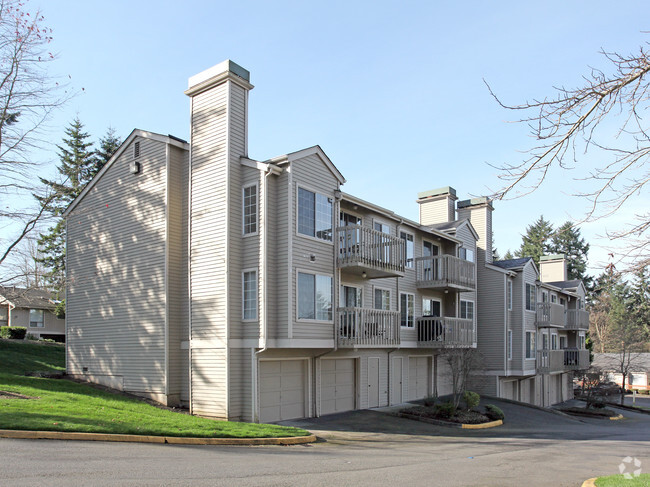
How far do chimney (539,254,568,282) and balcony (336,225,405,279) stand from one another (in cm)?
3028

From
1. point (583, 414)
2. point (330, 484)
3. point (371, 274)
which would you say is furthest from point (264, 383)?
point (583, 414)

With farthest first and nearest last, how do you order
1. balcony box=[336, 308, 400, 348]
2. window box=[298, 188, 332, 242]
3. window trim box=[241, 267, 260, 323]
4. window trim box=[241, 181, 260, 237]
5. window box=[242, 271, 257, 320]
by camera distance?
1. balcony box=[336, 308, 400, 348]
2. window box=[298, 188, 332, 242]
3. window trim box=[241, 181, 260, 237]
4. window box=[242, 271, 257, 320]
5. window trim box=[241, 267, 260, 323]

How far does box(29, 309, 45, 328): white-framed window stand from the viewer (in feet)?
151

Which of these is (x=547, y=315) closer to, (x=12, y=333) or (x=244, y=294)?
(x=244, y=294)

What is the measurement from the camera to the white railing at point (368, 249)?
20.5 meters

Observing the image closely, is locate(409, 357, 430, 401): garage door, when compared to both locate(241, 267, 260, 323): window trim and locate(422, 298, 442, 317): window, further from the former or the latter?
locate(241, 267, 260, 323): window trim

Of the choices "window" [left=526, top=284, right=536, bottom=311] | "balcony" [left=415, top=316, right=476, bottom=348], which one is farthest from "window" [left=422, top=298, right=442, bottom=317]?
"window" [left=526, top=284, right=536, bottom=311]

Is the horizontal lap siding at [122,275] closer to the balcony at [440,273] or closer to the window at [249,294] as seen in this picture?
the window at [249,294]

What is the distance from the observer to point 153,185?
2045 centimetres

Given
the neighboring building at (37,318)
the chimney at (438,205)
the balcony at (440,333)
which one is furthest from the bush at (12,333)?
the chimney at (438,205)

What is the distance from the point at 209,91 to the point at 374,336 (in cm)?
1084

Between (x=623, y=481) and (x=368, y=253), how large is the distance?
514 inches

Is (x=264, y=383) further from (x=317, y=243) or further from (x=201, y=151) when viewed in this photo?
(x=201, y=151)

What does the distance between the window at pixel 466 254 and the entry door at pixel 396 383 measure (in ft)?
26.8
